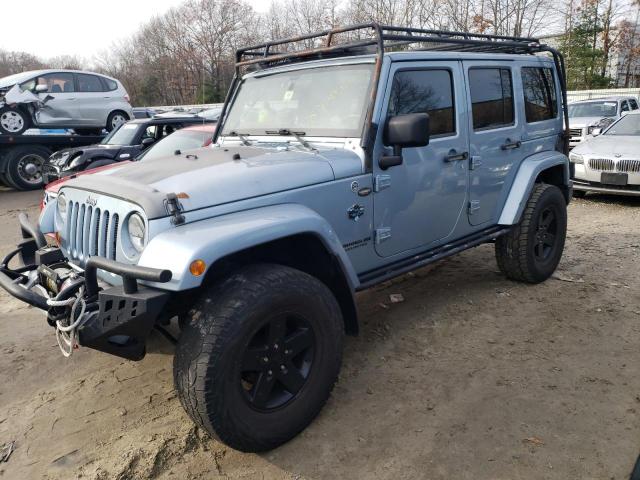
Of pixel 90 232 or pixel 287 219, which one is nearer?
pixel 287 219

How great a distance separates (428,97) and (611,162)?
589 centimetres

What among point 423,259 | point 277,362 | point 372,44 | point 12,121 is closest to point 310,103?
point 372,44

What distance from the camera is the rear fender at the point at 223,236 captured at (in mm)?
2221

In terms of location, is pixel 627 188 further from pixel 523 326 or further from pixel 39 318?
pixel 39 318

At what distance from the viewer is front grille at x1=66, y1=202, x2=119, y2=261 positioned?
8.50 ft


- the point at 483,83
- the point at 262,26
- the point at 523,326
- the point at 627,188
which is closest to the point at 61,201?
the point at 483,83

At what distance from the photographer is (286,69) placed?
3.78 meters

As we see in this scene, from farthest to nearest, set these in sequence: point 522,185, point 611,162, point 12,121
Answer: point 12,121 < point 611,162 < point 522,185

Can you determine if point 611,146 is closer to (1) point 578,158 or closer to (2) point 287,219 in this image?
(1) point 578,158

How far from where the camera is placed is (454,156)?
148 inches

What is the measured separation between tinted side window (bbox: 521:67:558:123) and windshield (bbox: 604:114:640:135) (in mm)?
5077

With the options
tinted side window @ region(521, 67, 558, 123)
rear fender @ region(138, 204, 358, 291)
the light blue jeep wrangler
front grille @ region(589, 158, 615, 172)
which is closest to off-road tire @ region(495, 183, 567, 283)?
the light blue jeep wrangler

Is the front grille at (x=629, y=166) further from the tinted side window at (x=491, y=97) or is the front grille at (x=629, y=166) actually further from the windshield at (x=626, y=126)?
the tinted side window at (x=491, y=97)

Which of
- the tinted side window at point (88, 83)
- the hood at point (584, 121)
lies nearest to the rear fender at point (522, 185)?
the hood at point (584, 121)
